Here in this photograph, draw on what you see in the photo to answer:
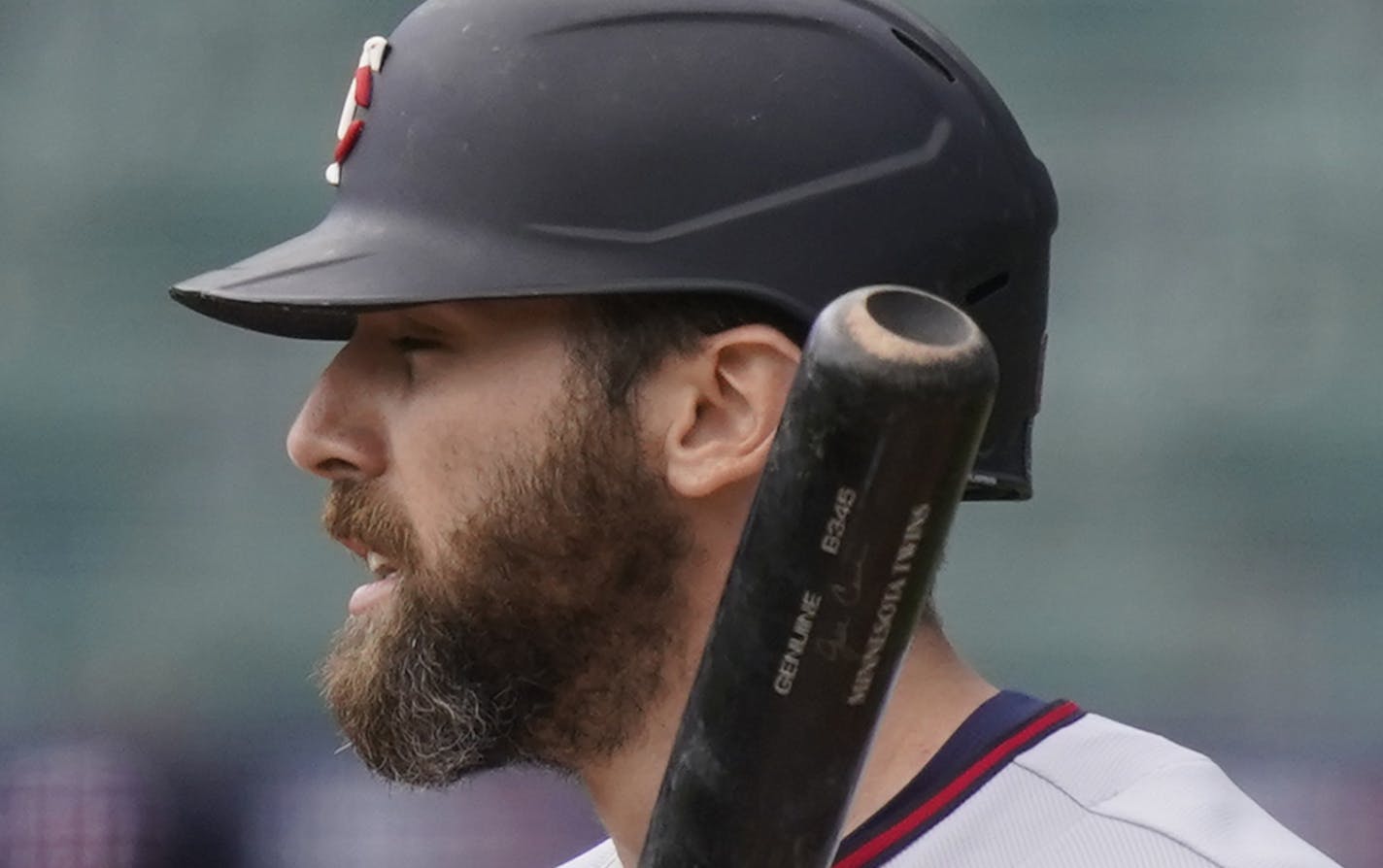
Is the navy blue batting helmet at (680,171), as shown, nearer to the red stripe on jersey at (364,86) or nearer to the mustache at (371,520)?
the red stripe on jersey at (364,86)

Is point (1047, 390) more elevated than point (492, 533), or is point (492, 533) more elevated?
point (492, 533)

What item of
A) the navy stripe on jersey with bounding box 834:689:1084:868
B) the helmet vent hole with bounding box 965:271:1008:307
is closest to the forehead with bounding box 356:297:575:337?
the helmet vent hole with bounding box 965:271:1008:307

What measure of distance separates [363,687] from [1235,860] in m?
0.82

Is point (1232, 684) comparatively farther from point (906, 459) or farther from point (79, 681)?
point (906, 459)

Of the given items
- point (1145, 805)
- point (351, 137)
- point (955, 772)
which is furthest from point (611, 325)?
point (1145, 805)

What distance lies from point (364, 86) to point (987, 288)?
634 mm

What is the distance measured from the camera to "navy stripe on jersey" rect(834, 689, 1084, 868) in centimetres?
215

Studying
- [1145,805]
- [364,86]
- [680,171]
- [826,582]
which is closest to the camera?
[826,582]

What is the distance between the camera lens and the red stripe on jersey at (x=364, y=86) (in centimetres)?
242

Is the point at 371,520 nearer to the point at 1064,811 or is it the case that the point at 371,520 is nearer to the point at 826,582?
the point at 1064,811

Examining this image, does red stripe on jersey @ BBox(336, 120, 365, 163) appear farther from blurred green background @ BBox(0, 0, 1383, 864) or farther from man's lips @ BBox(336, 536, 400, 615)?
blurred green background @ BBox(0, 0, 1383, 864)

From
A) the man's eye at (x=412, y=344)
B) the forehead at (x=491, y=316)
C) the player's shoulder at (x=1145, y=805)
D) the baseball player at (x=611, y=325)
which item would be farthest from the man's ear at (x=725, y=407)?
the player's shoulder at (x=1145, y=805)

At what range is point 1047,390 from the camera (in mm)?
6812

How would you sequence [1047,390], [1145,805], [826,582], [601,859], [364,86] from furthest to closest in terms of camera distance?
1. [1047,390]
2. [601,859]
3. [364,86]
4. [1145,805]
5. [826,582]
